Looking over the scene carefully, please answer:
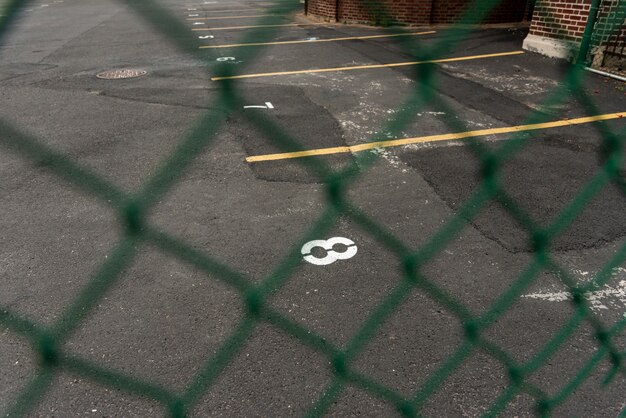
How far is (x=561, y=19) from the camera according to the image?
619cm

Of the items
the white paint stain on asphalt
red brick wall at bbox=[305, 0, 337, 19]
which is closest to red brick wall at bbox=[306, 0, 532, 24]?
red brick wall at bbox=[305, 0, 337, 19]

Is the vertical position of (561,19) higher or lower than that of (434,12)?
higher

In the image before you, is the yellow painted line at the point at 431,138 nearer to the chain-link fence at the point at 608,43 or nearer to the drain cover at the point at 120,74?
the chain-link fence at the point at 608,43

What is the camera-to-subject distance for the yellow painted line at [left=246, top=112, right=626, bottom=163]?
3705 mm

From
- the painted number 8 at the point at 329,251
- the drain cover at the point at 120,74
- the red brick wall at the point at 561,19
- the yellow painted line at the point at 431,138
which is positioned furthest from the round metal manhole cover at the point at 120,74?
the red brick wall at the point at 561,19

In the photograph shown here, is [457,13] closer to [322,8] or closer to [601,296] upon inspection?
[322,8]

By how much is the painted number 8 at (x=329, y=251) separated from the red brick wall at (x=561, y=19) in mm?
4988

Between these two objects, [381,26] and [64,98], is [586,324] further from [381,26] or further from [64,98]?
[381,26]

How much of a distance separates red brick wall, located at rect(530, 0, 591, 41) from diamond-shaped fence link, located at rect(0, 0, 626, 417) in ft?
8.82

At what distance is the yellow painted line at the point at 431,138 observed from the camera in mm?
3705

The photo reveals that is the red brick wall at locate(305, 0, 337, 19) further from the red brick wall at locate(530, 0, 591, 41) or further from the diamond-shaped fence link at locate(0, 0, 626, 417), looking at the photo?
the diamond-shaped fence link at locate(0, 0, 626, 417)

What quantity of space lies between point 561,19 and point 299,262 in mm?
5625

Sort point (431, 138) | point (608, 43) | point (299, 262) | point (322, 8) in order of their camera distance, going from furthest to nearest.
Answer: point (322, 8) < point (608, 43) < point (431, 138) < point (299, 262)

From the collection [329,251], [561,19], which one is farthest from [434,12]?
[329,251]
